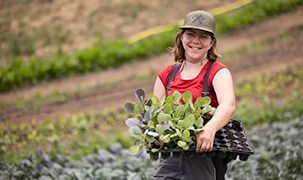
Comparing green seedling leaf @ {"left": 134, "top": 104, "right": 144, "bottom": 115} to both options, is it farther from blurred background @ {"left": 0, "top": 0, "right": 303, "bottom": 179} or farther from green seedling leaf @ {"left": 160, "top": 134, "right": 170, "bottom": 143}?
blurred background @ {"left": 0, "top": 0, "right": 303, "bottom": 179}

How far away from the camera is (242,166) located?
623 centimetres

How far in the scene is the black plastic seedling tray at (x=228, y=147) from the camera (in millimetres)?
3793

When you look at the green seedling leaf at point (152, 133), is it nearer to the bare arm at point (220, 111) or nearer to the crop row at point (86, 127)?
the bare arm at point (220, 111)

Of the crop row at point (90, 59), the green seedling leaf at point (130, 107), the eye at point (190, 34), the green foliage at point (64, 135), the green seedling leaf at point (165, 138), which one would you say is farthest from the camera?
the crop row at point (90, 59)

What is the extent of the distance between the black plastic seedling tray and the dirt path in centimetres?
606

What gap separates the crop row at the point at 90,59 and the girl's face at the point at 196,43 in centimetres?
739

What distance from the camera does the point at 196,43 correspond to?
13.1ft

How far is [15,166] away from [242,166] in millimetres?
2315

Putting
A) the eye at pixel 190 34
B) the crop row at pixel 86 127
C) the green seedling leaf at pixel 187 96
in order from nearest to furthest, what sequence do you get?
the green seedling leaf at pixel 187 96 → the eye at pixel 190 34 → the crop row at pixel 86 127

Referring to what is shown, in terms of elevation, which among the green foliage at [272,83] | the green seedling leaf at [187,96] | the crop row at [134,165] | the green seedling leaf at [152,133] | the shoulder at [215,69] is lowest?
the crop row at [134,165]

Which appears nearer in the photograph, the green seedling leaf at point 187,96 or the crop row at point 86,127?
the green seedling leaf at point 187,96

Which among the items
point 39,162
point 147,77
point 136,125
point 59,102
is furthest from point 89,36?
point 136,125

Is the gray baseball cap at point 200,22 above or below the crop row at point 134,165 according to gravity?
above

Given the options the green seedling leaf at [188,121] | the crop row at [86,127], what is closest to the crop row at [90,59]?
the crop row at [86,127]
